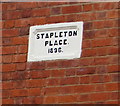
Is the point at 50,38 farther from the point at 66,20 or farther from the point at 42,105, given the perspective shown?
the point at 42,105

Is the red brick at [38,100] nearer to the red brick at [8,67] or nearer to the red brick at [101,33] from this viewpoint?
the red brick at [8,67]

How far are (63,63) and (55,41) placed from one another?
22 cm

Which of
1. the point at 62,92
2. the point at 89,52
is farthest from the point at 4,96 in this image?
the point at 89,52

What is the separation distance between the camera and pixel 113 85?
13.3 ft

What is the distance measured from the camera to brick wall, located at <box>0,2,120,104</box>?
13.4ft

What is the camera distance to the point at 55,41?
425cm

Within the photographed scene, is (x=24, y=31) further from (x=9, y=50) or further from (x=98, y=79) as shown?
(x=98, y=79)

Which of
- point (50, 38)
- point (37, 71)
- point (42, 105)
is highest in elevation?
point (50, 38)

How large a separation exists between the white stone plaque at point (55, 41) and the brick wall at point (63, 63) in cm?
5

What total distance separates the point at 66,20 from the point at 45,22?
20 cm

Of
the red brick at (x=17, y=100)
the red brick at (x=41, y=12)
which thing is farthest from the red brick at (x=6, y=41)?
the red brick at (x=17, y=100)

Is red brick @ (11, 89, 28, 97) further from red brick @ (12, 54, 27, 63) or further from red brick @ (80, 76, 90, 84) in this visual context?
red brick @ (80, 76, 90, 84)

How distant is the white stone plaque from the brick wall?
0.15 ft

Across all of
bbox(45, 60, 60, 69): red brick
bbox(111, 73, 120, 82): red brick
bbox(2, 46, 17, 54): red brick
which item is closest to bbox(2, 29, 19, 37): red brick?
bbox(2, 46, 17, 54): red brick
